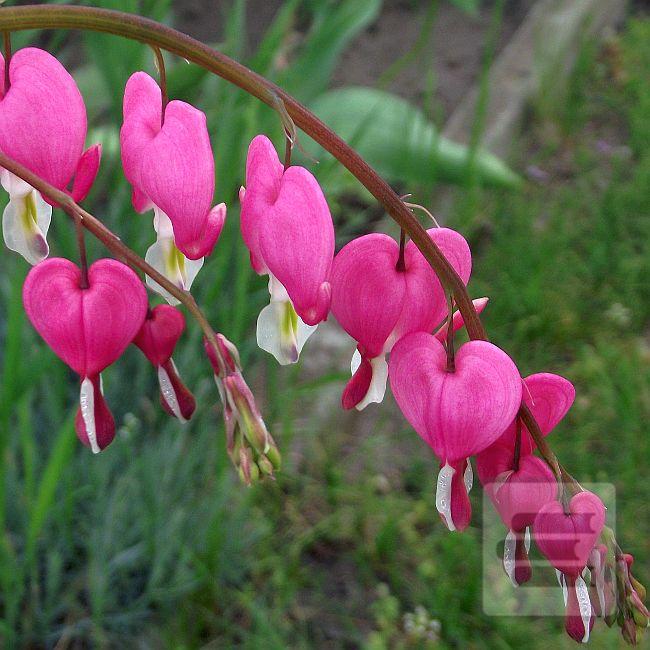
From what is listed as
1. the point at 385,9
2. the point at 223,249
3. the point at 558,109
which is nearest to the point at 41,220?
the point at 223,249

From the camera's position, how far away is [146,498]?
4.73 feet

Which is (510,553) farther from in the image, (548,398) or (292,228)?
(292,228)

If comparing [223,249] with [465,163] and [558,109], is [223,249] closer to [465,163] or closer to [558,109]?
[465,163]

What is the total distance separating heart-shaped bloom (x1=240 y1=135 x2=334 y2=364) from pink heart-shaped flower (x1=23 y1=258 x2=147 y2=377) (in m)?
0.09

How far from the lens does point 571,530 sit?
48 centimetres

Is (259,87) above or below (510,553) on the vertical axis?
above

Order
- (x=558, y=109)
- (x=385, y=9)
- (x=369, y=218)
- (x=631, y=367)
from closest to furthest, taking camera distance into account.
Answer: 1. (x=631, y=367)
2. (x=369, y=218)
3. (x=558, y=109)
4. (x=385, y=9)

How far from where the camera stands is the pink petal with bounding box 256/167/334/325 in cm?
50

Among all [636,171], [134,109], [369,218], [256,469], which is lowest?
[369,218]

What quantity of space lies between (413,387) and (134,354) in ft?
4.02

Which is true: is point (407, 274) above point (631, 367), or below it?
above

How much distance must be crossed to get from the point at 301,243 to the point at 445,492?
0.15m
